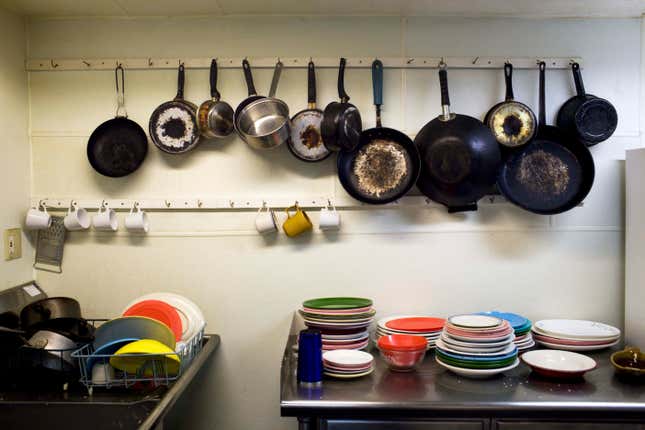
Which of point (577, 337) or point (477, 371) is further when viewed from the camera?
point (577, 337)

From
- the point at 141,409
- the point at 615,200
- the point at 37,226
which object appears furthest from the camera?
the point at 615,200

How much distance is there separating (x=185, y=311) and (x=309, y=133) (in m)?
0.81

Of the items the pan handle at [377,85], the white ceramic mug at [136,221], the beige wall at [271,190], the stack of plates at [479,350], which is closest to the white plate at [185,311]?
the beige wall at [271,190]

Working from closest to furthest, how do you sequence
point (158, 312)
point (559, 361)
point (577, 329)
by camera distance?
point (559, 361) < point (158, 312) < point (577, 329)

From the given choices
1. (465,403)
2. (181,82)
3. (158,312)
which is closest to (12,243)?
(158,312)

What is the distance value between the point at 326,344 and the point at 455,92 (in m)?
1.09

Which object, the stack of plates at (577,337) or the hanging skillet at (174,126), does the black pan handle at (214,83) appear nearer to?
the hanging skillet at (174,126)

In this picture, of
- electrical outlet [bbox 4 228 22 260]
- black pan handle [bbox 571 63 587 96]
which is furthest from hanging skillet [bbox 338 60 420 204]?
electrical outlet [bbox 4 228 22 260]

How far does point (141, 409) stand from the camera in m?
1.33

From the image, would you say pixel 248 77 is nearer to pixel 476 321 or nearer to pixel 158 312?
pixel 158 312

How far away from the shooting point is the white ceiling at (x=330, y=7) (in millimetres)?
1860

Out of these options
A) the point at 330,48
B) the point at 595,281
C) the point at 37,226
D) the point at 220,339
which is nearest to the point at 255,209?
the point at 220,339

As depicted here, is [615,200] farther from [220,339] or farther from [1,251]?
[1,251]

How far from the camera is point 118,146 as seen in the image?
77.9 inches
